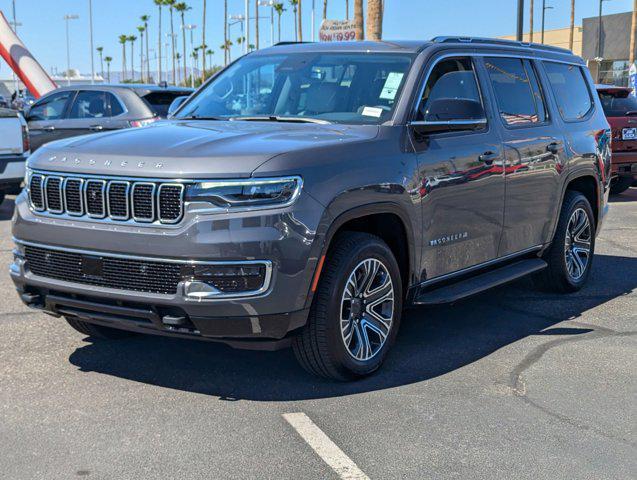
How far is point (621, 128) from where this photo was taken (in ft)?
48.0

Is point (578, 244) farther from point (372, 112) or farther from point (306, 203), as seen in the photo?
point (306, 203)

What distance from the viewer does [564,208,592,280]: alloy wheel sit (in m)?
7.77

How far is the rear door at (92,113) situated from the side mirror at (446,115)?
9.15 meters

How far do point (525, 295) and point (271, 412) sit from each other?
3678 millimetres

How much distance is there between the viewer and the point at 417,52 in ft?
19.7

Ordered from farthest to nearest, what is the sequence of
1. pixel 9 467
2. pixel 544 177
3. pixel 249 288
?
1. pixel 544 177
2. pixel 249 288
3. pixel 9 467

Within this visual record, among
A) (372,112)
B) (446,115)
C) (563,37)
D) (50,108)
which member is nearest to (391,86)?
(372,112)

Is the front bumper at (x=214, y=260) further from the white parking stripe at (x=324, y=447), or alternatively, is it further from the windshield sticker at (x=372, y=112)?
the windshield sticker at (x=372, y=112)

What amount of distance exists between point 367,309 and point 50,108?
11555mm

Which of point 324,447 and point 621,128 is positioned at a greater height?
point 621,128

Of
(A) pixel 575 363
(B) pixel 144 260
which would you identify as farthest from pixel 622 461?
(B) pixel 144 260

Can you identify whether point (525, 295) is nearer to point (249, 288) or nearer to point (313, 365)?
point (313, 365)

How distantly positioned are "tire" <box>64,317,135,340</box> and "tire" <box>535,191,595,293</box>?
3583mm

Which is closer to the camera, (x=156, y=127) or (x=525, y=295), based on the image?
(x=156, y=127)
